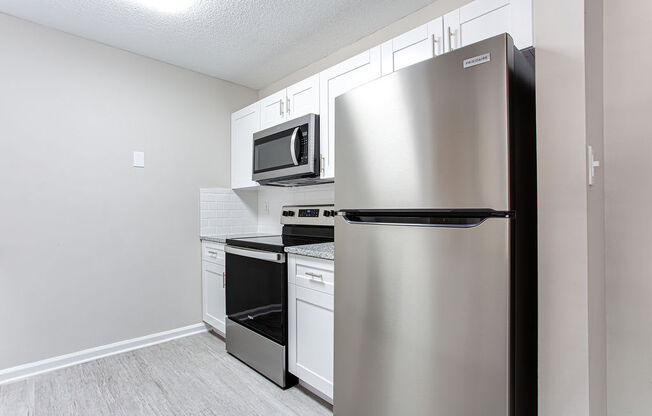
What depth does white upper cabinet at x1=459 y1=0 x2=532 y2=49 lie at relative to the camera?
131 centimetres

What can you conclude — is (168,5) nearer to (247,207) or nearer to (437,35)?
(437,35)

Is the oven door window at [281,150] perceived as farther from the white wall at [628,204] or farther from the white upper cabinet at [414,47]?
the white wall at [628,204]

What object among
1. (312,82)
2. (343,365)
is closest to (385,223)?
(343,365)

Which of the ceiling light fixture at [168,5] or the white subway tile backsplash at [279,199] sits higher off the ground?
the ceiling light fixture at [168,5]

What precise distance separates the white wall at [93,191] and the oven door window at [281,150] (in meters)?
0.68

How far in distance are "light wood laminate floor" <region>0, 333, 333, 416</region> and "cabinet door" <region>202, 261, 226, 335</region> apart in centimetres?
33

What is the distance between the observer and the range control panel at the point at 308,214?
96.2 inches

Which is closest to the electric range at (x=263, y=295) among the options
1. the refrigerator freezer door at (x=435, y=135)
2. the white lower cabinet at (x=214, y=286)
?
the white lower cabinet at (x=214, y=286)

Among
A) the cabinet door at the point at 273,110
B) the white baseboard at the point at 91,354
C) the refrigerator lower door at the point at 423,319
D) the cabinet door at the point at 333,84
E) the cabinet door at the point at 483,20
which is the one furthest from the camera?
the cabinet door at the point at 273,110

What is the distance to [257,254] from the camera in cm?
220

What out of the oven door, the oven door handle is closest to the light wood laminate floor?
the oven door

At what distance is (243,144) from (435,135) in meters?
2.28

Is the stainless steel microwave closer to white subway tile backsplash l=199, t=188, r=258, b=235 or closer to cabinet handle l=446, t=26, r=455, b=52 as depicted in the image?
white subway tile backsplash l=199, t=188, r=258, b=235

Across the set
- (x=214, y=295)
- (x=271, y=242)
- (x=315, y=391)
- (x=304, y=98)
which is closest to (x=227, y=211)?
(x=214, y=295)
